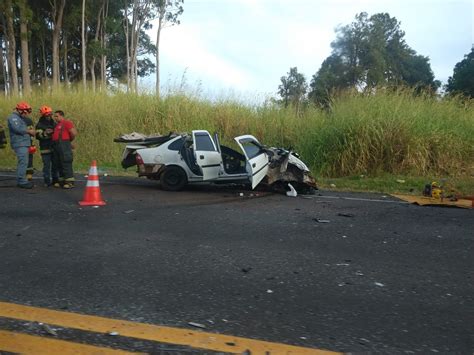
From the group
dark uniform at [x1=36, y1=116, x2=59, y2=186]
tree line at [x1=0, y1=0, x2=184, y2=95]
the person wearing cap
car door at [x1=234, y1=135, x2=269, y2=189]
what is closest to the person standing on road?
dark uniform at [x1=36, y1=116, x2=59, y2=186]

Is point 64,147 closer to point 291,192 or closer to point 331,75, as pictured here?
point 291,192

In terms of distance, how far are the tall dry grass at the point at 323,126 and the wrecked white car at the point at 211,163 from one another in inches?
157

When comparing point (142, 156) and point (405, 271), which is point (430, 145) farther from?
point (405, 271)

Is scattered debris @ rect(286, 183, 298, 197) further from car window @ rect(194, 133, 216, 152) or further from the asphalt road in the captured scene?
car window @ rect(194, 133, 216, 152)

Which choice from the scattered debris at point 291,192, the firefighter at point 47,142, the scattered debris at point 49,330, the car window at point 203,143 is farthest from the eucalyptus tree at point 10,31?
the scattered debris at point 49,330

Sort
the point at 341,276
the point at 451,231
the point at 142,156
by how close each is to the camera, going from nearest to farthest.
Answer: the point at 341,276 → the point at 451,231 → the point at 142,156

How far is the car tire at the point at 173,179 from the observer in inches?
386

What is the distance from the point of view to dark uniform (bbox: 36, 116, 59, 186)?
9.81 m

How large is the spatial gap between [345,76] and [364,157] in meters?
33.9

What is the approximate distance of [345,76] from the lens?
44.8 metres

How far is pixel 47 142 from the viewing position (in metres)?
9.94

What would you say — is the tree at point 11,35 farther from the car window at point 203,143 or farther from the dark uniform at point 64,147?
the car window at point 203,143

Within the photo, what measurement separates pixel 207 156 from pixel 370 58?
42953 mm

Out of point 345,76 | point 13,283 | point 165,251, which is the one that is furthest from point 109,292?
point 345,76
